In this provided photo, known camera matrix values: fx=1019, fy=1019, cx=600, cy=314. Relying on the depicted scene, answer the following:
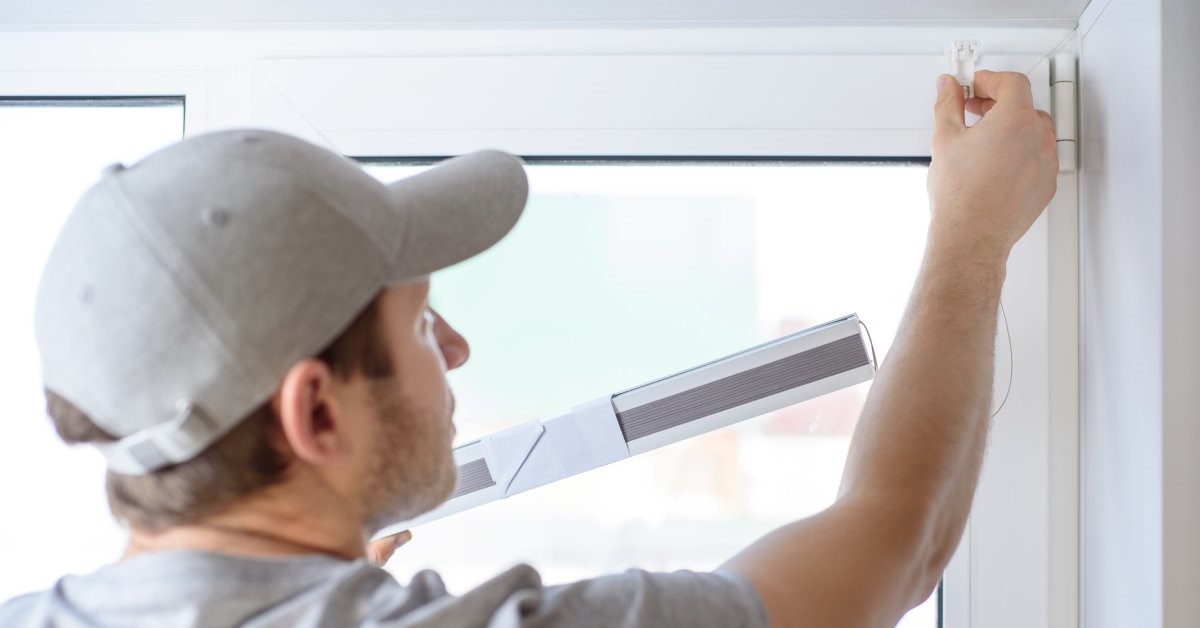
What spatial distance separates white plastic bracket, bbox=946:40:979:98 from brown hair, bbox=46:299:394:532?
1.92 ft

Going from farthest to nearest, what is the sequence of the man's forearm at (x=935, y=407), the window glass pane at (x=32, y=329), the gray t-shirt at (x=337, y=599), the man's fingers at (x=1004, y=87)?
the window glass pane at (x=32, y=329)
the man's fingers at (x=1004, y=87)
the man's forearm at (x=935, y=407)
the gray t-shirt at (x=337, y=599)

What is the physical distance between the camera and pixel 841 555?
2.39 feet

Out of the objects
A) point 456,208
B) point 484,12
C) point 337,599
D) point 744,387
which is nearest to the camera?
point 337,599

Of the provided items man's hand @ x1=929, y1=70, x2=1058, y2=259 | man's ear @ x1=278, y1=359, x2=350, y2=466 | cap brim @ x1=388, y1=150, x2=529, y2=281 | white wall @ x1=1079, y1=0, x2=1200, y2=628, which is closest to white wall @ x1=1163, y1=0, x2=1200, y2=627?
white wall @ x1=1079, y1=0, x2=1200, y2=628

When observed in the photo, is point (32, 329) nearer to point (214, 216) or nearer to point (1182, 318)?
point (214, 216)

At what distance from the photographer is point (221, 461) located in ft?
2.22

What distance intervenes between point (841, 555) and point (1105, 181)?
1.43ft

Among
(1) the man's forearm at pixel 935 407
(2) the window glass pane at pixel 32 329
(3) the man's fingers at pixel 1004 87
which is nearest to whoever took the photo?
(1) the man's forearm at pixel 935 407

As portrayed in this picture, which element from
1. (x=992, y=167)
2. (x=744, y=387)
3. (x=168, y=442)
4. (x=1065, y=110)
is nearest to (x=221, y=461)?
(x=168, y=442)

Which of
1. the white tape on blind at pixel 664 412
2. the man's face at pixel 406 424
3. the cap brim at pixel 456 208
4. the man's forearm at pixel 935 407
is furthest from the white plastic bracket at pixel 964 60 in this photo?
the man's face at pixel 406 424

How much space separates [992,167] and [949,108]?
84mm

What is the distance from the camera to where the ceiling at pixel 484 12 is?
96 centimetres

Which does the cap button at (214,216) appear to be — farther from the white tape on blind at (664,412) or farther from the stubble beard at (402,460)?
the white tape on blind at (664,412)

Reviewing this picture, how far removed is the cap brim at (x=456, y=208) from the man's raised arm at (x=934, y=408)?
A: 0.30 metres
